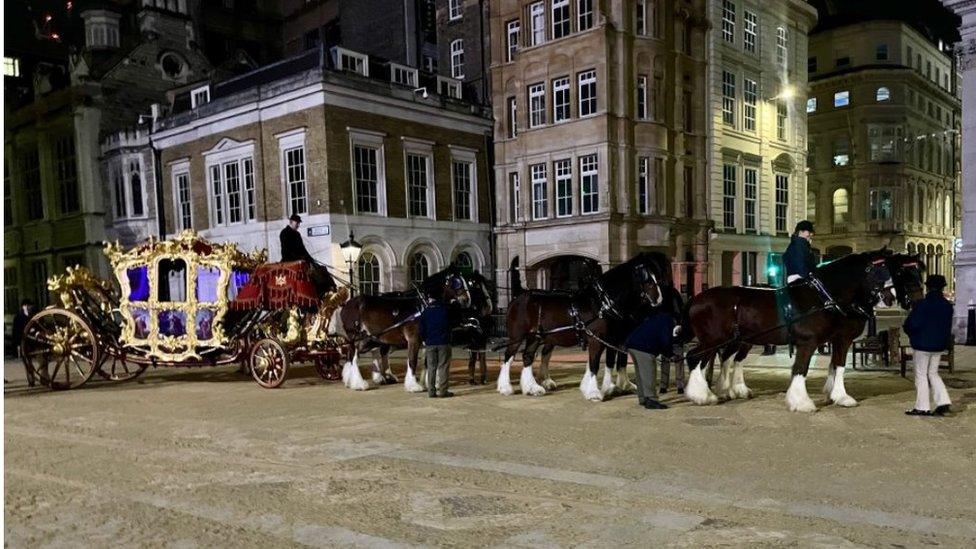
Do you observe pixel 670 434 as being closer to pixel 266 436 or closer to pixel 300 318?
pixel 266 436

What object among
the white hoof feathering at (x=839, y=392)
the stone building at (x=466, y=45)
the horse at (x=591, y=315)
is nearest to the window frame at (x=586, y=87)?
the stone building at (x=466, y=45)

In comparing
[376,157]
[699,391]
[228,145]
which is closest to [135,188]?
[228,145]

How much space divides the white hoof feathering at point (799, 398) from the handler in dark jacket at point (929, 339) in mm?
1225

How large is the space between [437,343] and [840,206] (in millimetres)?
43216

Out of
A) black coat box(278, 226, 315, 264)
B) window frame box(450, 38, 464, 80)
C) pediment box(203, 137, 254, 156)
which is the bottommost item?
black coat box(278, 226, 315, 264)

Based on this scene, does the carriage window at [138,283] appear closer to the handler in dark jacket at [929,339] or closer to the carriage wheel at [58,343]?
the carriage wheel at [58,343]

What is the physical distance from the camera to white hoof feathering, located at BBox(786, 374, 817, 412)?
31.2 ft

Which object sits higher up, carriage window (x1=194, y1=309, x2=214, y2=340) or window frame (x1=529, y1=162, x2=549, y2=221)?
window frame (x1=529, y1=162, x2=549, y2=221)

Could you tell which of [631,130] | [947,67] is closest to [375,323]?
[631,130]

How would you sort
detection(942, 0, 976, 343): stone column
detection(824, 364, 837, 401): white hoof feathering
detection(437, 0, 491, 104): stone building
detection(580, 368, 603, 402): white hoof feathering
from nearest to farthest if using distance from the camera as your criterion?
1. detection(824, 364, 837, 401): white hoof feathering
2. detection(580, 368, 603, 402): white hoof feathering
3. detection(942, 0, 976, 343): stone column
4. detection(437, 0, 491, 104): stone building

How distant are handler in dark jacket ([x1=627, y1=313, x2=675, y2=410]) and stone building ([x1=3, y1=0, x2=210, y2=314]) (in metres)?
25.4

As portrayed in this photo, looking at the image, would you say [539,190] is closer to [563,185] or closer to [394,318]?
[563,185]

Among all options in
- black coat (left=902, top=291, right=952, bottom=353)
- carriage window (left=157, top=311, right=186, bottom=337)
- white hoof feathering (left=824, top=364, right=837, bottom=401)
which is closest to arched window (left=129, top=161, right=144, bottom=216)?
carriage window (left=157, top=311, right=186, bottom=337)

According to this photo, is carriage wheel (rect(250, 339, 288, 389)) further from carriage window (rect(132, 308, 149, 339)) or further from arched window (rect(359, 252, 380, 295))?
arched window (rect(359, 252, 380, 295))
